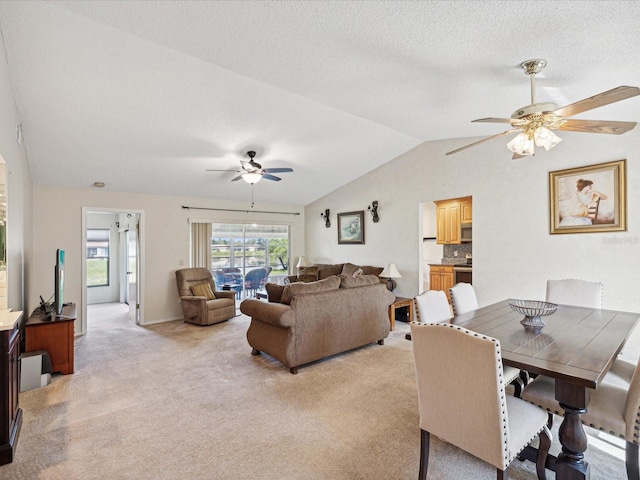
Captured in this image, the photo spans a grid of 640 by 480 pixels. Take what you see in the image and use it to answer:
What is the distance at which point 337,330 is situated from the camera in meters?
3.89

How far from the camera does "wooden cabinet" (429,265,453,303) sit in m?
6.69

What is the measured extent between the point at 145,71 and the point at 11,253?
209 centimetres

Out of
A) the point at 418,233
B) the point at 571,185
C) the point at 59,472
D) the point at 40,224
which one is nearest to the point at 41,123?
the point at 40,224

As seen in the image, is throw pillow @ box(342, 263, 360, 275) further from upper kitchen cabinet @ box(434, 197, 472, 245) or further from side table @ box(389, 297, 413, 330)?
upper kitchen cabinet @ box(434, 197, 472, 245)

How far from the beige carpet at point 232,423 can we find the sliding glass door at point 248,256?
2.95 meters

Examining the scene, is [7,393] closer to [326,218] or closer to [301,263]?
[301,263]

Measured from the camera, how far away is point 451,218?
6.87m

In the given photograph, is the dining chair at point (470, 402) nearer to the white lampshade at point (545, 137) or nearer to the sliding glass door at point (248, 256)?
the white lampshade at point (545, 137)

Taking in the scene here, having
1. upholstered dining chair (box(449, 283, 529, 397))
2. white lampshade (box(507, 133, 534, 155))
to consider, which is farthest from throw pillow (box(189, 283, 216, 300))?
white lampshade (box(507, 133, 534, 155))

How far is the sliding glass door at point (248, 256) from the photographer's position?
695cm

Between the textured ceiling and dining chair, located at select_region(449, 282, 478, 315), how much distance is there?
1860 mm

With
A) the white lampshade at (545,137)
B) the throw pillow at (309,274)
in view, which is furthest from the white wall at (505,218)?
the white lampshade at (545,137)

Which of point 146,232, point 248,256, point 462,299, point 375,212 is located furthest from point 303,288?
point 248,256

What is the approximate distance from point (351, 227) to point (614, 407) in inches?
214
